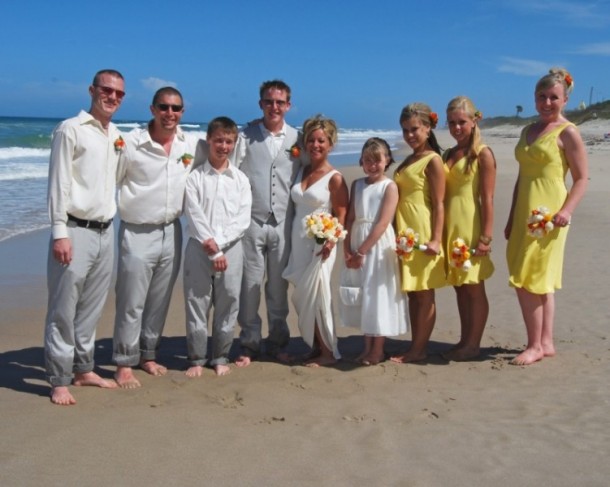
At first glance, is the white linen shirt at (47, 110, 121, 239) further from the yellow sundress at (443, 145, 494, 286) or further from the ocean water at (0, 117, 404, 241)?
the ocean water at (0, 117, 404, 241)

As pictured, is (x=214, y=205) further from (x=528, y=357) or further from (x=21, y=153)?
(x=21, y=153)

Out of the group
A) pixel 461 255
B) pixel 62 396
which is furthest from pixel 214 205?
pixel 461 255

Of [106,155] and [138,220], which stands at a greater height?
[106,155]

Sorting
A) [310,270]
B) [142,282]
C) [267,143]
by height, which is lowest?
[142,282]

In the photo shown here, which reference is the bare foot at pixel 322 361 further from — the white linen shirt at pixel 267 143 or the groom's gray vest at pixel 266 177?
the white linen shirt at pixel 267 143

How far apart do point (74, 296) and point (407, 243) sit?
2545mm

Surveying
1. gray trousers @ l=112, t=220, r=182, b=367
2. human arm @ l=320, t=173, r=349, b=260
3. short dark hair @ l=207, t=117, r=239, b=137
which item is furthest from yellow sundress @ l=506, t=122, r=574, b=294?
gray trousers @ l=112, t=220, r=182, b=367

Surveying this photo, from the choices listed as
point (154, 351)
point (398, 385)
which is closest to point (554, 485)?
point (398, 385)

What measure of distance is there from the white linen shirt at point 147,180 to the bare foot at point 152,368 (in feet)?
3.96

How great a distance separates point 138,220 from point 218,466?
2.00 meters

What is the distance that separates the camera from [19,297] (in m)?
7.38

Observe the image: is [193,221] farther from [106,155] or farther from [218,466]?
[218,466]

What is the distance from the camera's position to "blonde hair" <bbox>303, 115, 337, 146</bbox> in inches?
211

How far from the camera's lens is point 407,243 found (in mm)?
5258
